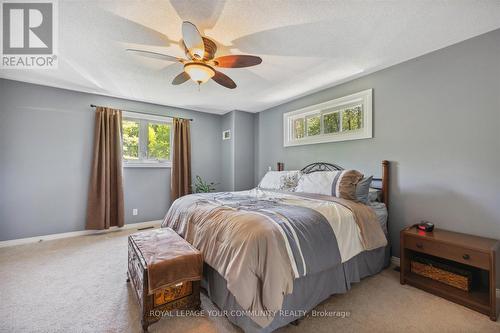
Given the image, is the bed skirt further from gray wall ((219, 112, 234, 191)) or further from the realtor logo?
gray wall ((219, 112, 234, 191))

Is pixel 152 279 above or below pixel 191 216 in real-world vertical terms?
below

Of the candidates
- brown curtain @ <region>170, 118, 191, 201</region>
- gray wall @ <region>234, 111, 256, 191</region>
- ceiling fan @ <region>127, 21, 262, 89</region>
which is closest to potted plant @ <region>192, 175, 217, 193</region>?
brown curtain @ <region>170, 118, 191, 201</region>

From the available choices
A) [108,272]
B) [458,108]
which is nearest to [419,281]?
[458,108]

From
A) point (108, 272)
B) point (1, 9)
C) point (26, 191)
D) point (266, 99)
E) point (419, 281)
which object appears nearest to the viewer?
point (1, 9)

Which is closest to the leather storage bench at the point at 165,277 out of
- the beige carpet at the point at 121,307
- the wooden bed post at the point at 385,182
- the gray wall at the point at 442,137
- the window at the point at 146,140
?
the beige carpet at the point at 121,307

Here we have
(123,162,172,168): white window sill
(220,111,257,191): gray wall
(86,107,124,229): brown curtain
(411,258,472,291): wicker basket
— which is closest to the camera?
(411,258,472,291): wicker basket

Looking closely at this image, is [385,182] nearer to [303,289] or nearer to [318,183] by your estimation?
[318,183]

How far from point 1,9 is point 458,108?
4.37 m

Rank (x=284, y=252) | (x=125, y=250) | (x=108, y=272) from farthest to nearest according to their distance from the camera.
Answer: (x=125, y=250) → (x=108, y=272) → (x=284, y=252)

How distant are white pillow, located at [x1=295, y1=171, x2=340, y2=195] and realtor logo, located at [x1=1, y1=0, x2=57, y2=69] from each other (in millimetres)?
3133

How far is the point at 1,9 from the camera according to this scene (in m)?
1.80

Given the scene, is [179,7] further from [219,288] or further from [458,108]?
[458,108]

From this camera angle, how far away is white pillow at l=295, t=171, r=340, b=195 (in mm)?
2681

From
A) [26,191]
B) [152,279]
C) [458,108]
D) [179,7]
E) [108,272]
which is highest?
[179,7]
